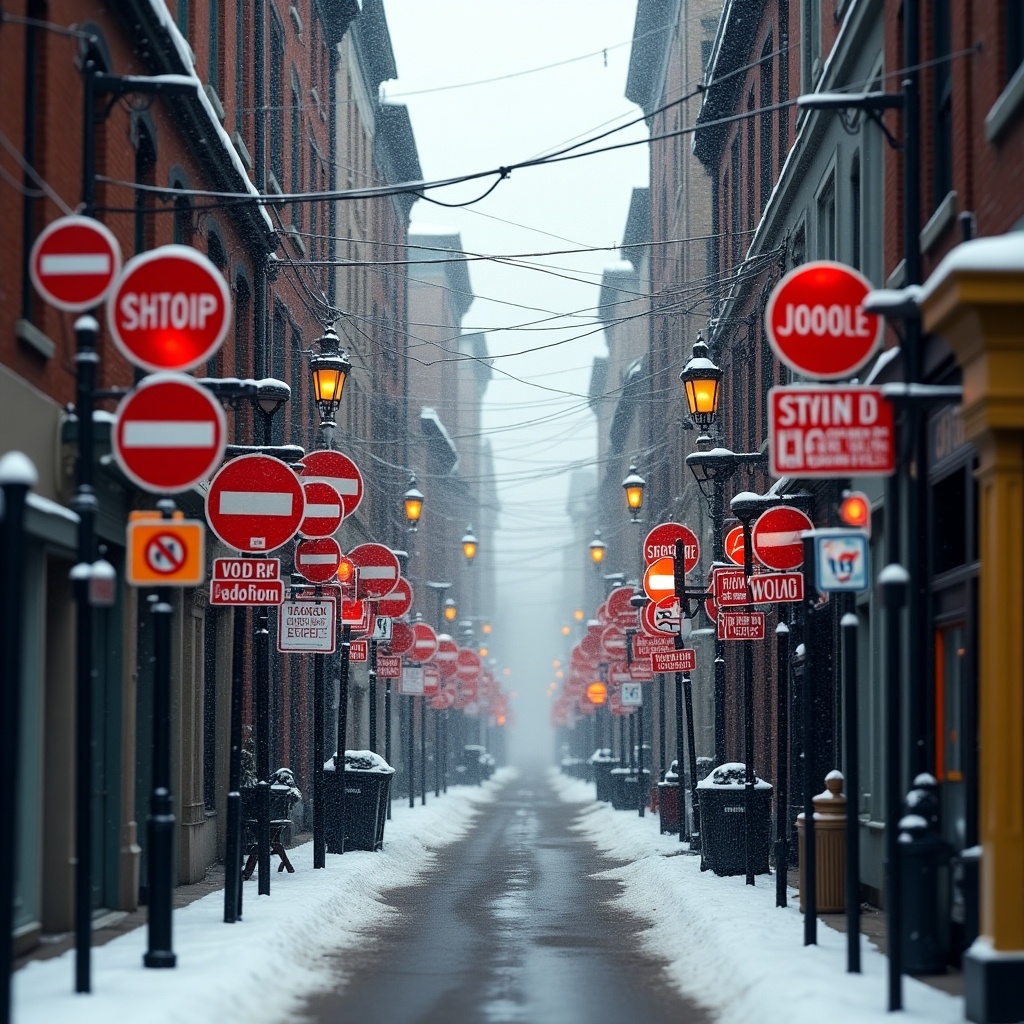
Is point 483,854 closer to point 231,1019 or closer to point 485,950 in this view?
point 485,950

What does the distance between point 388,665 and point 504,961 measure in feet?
70.4

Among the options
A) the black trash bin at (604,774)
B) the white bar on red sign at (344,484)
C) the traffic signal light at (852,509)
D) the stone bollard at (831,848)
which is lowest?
the black trash bin at (604,774)

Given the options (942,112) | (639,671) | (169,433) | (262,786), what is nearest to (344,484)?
(262,786)

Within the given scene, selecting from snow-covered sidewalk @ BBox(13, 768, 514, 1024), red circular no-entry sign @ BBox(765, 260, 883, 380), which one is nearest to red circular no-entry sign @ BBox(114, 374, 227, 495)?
snow-covered sidewalk @ BBox(13, 768, 514, 1024)

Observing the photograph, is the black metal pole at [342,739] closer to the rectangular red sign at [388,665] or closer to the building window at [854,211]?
the building window at [854,211]

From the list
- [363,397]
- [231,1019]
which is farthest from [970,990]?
[363,397]

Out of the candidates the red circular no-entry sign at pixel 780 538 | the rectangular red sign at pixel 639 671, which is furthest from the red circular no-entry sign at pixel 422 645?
the red circular no-entry sign at pixel 780 538

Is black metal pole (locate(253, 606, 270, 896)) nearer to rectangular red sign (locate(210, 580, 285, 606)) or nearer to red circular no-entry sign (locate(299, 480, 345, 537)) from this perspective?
rectangular red sign (locate(210, 580, 285, 606))

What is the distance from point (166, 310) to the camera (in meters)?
12.5

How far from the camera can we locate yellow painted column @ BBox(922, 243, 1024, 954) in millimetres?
10859

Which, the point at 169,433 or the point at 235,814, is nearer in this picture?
the point at 169,433

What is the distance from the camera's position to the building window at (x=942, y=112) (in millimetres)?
15922

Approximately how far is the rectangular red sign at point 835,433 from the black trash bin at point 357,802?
1549 centimetres

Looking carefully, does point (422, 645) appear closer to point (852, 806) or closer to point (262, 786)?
point (262, 786)
